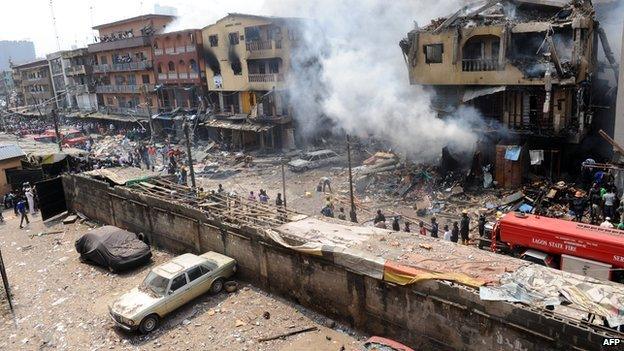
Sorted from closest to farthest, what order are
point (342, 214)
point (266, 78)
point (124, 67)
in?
point (342, 214) < point (266, 78) < point (124, 67)

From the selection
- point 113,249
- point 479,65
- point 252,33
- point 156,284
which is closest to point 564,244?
point 156,284

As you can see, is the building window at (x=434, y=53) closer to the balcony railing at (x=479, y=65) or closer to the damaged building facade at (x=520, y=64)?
the damaged building facade at (x=520, y=64)

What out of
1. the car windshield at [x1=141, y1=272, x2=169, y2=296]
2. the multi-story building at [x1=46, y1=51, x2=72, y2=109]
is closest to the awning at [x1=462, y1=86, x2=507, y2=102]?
the car windshield at [x1=141, y1=272, x2=169, y2=296]

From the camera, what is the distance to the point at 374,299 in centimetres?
1184

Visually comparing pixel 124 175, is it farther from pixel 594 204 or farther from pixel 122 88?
pixel 122 88

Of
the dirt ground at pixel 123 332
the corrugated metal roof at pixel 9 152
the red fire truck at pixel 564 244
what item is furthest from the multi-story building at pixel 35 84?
the red fire truck at pixel 564 244

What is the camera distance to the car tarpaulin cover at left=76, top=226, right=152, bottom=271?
1750 cm

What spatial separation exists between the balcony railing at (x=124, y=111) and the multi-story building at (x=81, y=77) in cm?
423

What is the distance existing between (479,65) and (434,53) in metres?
2.91

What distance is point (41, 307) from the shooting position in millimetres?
15711

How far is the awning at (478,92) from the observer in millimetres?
24562

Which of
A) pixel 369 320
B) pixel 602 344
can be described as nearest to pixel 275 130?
pixel 369 320

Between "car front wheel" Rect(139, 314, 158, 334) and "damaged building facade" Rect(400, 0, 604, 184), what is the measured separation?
19575 mm

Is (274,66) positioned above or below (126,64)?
below
